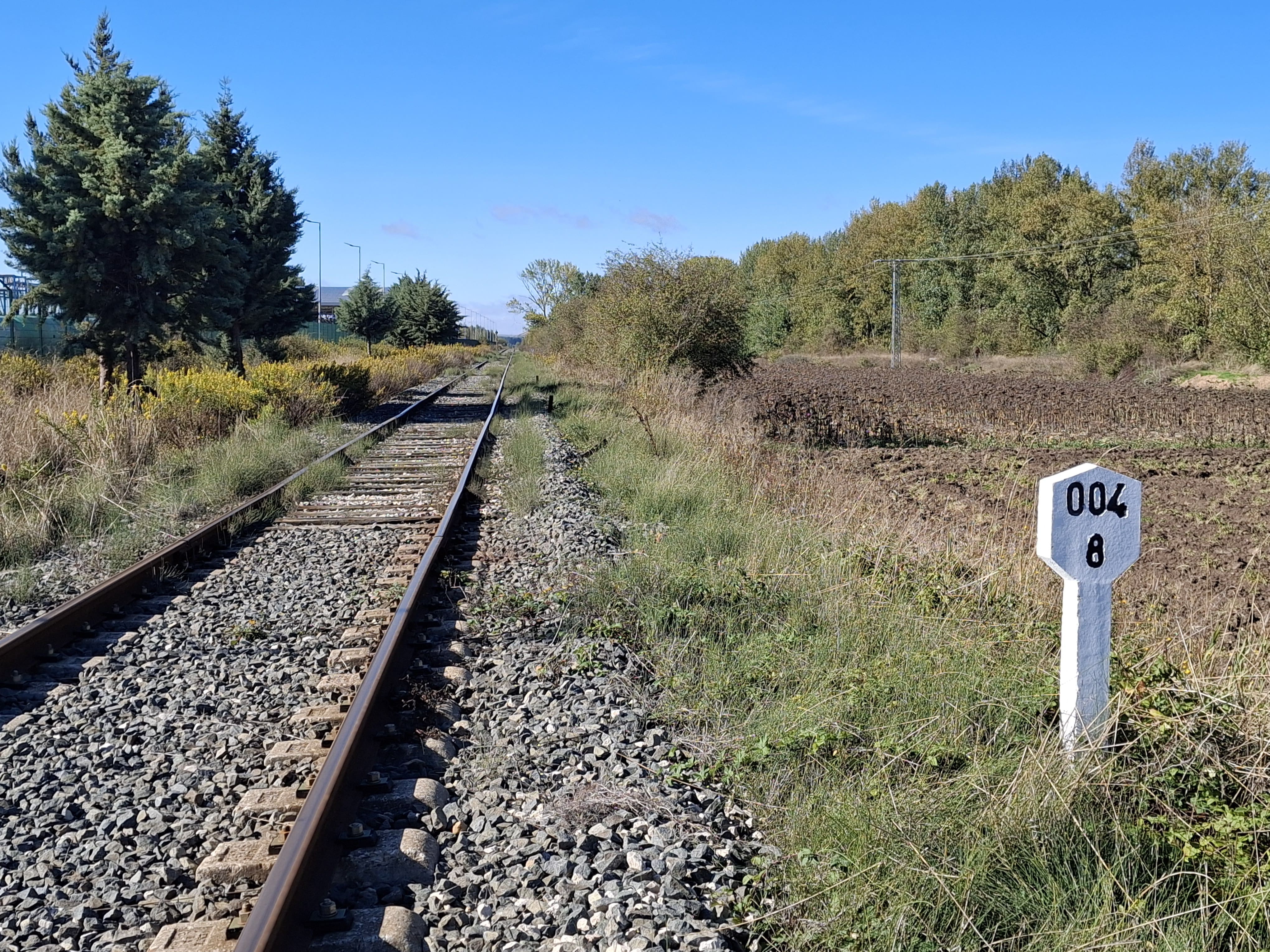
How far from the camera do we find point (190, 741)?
4.67 meters

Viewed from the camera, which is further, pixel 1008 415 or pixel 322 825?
pixel 1008 415

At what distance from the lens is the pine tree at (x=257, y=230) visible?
27.6 metres

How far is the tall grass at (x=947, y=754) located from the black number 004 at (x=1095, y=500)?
0.83 m

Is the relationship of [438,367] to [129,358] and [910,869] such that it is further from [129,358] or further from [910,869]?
[910,869]

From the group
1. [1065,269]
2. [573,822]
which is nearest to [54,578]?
[573,822]

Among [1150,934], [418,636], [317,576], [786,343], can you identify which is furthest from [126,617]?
[786,343]

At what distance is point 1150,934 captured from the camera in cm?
294

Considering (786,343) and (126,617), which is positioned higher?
(786,343)

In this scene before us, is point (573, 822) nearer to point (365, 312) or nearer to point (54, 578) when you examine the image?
point (54, 578)

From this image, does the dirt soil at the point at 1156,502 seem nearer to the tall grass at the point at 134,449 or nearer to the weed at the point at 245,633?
the weed at the point at 245,633

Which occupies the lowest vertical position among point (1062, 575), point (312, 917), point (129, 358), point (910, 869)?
point (312, 917)

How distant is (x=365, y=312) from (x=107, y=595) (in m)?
47.3

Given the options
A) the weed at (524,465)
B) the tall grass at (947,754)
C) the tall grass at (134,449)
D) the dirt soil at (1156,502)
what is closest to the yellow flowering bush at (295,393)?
the tall grass at (134,449)

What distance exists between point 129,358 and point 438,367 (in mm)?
33552
